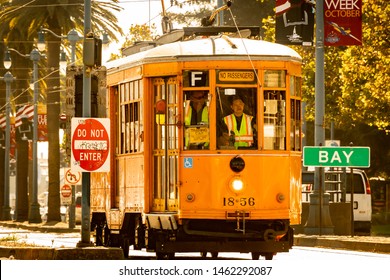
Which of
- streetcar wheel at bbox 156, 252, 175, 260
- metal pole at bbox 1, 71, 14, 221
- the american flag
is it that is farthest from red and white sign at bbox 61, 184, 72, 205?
streetcar wheel at bbox 156, 252, 175, 260

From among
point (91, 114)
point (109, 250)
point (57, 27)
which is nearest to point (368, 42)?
point (57, 27)

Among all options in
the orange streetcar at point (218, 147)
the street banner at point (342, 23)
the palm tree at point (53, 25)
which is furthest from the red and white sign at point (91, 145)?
the palm tree at point (53, 25)

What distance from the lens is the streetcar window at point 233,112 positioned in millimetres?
21734

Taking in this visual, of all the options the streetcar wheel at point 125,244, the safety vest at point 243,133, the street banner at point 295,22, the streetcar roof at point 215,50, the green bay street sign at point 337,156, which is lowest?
the streetcar wheel at point 125,244

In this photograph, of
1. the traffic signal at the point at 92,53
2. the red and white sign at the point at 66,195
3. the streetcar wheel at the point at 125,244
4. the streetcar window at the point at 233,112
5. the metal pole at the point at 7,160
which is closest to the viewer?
the streetcar window at the point at 233,112

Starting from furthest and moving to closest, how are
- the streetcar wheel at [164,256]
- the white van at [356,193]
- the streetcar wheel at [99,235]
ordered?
1. the white van at [356,193]
2. the streetcar wheel at [99,235]
3. the streetcar wheel at [164,256]

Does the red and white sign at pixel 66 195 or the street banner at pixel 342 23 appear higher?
the street banner at pixel 342 23

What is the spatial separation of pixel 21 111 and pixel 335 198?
1121 inches

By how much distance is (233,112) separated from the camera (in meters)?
21.8

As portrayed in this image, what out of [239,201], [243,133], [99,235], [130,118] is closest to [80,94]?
[130,118]

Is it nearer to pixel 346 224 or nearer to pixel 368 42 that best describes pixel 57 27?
pixel 368 42

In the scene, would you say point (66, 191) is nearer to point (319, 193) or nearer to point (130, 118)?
point (319, 193)

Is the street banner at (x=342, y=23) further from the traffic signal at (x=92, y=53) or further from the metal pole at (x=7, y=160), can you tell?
the metal pole at (x=7, y=160)

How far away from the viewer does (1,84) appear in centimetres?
6669
